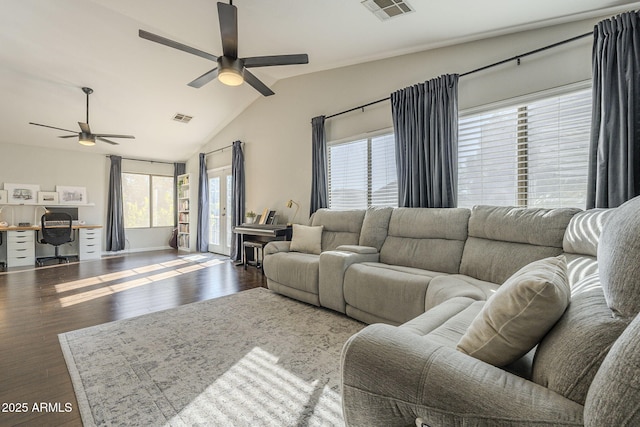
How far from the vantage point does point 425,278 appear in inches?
90.7

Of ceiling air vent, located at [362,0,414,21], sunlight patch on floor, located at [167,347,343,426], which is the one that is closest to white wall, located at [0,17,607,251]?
ceiling air vent, located at [362,0,414,21]

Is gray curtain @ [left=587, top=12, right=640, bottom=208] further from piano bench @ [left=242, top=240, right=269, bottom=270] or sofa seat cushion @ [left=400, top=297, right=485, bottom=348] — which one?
piano bench @ [left=242, top=240, right=269, bottom=270]

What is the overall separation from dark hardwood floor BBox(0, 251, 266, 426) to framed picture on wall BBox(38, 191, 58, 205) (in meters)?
1.63

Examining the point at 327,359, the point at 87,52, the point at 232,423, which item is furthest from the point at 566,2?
the point at 87,52

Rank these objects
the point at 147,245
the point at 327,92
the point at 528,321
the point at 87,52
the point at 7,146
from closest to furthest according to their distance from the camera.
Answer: the point at 528,321, the point at 87,52, the point at 327,92, the point at 7,146, the point at 147,245

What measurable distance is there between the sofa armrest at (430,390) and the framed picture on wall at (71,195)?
7.93 meters

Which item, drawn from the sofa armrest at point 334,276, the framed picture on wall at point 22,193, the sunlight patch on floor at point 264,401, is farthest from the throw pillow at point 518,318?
the framed picture on wall at point 22,193

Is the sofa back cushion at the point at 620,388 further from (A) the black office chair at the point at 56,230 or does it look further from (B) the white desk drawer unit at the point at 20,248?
(B) the white desk drawer unit at the point at 20,248

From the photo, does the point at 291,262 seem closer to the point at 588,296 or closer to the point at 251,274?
the point at 251,274

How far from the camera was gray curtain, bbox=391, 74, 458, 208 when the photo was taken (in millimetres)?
2982

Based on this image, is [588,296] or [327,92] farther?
[327,92]

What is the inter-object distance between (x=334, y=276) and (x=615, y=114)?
2.51 metres

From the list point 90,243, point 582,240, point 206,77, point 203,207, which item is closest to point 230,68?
point 206,77

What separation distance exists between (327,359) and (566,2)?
10.4 feet
